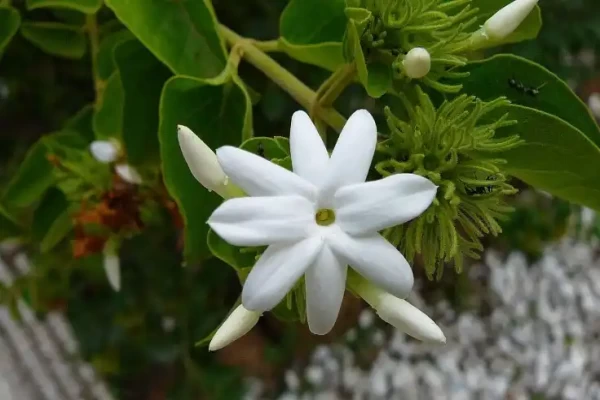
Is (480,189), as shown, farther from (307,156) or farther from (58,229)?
(58,229)

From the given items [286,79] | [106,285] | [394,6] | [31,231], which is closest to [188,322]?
[106,285]

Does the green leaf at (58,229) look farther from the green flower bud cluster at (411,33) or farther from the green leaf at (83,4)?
the green flower bud cluster at (411,33)

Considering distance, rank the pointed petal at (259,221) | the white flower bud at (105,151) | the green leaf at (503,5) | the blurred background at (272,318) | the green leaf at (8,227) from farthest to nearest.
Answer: the blurred background at (272,318) → the green leaf at (8,227) → the white flower bud at (105,151) → the green leaf at (503,5) → the pointed petal at (259,221)

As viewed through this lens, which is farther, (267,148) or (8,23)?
(8,23)

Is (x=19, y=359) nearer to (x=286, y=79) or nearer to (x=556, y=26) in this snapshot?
(x=286, y=79)

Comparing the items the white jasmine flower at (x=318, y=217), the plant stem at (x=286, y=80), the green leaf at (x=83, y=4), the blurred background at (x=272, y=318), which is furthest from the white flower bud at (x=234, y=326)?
the blurred background at (x=272, y=318)

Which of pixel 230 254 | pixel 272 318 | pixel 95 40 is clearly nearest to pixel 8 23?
pixel 95 40
